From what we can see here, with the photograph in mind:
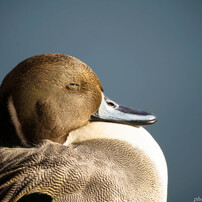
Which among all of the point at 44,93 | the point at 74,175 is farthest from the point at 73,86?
the point at 74,175

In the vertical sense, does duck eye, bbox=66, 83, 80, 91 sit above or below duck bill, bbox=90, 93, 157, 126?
above

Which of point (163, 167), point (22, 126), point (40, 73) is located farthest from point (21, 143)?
point (163, 167)

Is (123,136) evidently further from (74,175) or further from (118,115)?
(74,175)

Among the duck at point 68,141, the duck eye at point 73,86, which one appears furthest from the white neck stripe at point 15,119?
the duck eye at point 73,86

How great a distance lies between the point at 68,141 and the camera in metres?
0.74

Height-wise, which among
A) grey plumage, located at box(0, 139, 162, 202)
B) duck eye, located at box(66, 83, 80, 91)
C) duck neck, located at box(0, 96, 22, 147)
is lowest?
grey plumage, located at box(0, 139, 162, 202)

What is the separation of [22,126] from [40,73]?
11 centimetres

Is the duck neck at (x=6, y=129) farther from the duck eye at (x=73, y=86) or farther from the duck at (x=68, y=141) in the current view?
the duck eye at (x=73, y=86)

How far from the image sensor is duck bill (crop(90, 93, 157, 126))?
772 mm

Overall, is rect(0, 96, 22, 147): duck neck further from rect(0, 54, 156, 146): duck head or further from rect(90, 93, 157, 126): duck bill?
rect(90, 93, 157, 126): duck bill

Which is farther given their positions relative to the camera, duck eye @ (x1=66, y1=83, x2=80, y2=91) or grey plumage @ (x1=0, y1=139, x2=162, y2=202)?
duck eye @ (x1=66, y1=83, x2=80, y2=91)

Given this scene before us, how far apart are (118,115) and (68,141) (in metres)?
0.13

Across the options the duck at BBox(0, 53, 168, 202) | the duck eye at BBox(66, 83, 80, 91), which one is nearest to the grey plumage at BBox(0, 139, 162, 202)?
the duck at BBox(0, 53, 168, 202)

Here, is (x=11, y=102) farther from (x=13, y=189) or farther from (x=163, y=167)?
(x=163, y=167)
